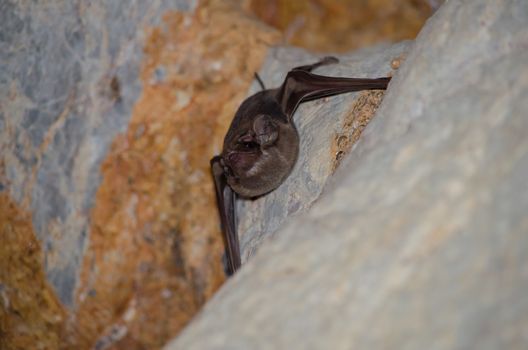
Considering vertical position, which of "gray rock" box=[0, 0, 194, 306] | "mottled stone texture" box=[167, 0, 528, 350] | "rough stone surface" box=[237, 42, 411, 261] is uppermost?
"gray rock" box=[0, 0, 194, 306]

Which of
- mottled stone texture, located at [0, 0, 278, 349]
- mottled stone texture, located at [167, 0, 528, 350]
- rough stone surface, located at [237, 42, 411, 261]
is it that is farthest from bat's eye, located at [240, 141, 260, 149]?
mottled stone texture, located at [167, 0, 528, 350]

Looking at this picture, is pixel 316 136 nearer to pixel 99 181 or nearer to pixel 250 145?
pixel 250 145

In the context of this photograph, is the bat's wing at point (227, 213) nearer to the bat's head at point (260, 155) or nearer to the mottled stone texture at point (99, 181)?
the bat's head at point (260, 155)

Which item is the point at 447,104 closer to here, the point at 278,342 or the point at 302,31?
the point at 278,342

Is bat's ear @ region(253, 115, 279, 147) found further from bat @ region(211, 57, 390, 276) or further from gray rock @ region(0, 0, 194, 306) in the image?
gray rock @ region(0, 0, 194, 306)

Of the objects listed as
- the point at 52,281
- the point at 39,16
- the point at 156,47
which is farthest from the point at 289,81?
the point at 52,281
